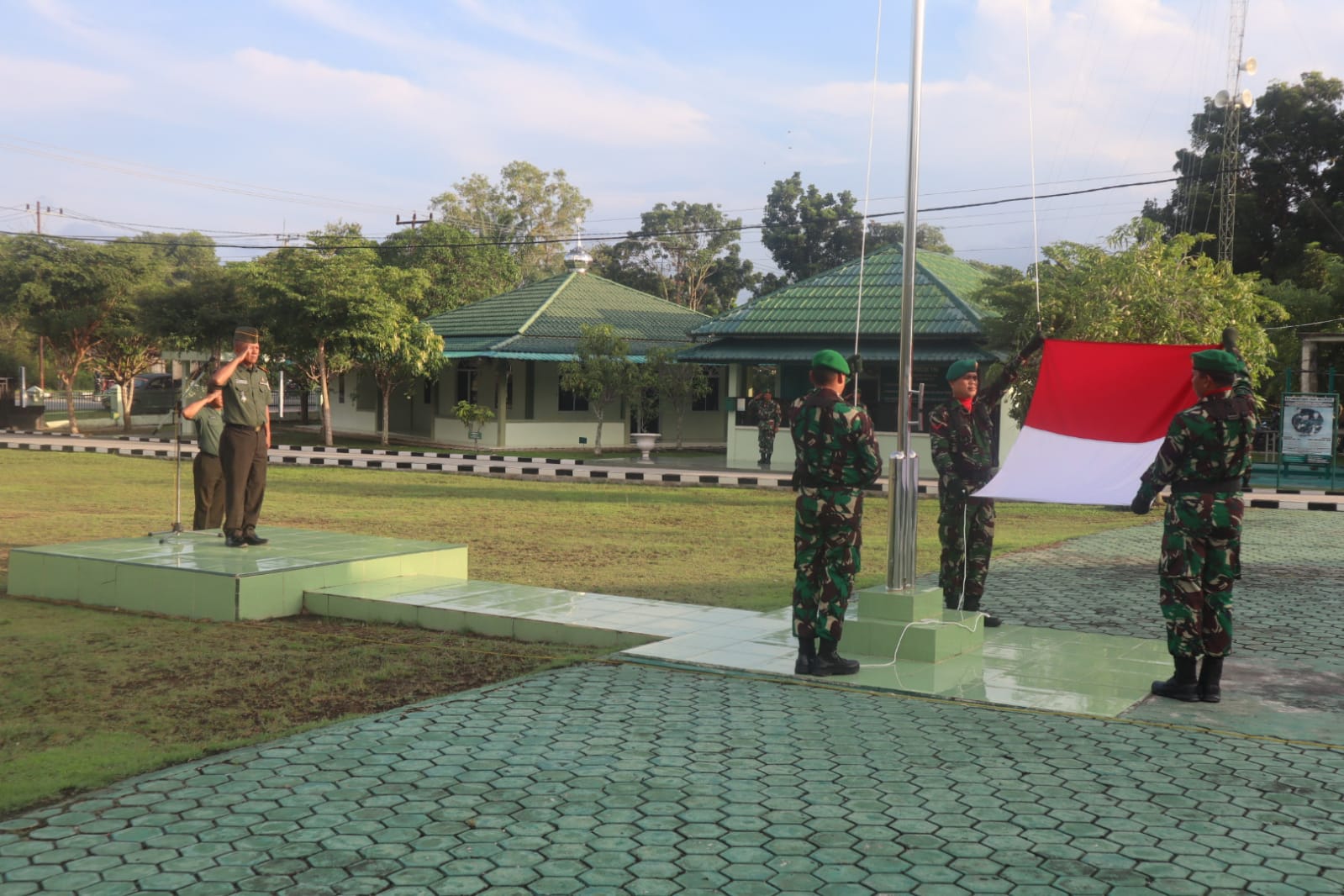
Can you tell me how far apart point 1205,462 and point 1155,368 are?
2.09 meters

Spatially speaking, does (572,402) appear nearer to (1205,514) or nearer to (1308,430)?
(1308,430)

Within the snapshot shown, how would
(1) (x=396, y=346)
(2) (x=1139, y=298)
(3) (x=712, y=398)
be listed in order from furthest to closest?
1. (3) (x=712, y=398)
2. (1) (x=396, y=346)
3. (2) (x=1139, y=298)

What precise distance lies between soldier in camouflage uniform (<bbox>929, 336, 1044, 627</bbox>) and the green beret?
1811 mm

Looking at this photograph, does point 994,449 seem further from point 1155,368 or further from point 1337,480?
point 1337,480

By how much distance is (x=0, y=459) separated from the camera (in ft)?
78.7

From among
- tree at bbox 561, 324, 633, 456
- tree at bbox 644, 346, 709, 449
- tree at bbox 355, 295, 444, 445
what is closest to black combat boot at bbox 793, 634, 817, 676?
tree at bbox 644, 346, 709, 449

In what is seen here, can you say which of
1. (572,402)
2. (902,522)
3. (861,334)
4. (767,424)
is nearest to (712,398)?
(572,402)

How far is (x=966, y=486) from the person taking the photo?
7875 mm

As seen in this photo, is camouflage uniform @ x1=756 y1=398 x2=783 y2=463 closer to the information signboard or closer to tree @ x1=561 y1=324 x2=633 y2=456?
tree @ x1=561 y1=324 x2=633 y2=456

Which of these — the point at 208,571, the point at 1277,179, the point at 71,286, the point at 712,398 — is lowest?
the point at 208,571

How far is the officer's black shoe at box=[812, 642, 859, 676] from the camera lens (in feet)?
20.7

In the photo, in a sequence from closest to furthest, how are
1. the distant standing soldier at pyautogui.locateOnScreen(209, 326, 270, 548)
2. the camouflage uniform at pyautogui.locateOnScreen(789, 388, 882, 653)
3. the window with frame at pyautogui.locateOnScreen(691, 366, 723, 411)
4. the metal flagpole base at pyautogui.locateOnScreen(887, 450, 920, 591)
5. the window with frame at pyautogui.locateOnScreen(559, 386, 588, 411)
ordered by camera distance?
1. the camouflage uniform at pyautogui.locateOnScreen(789, 388, 882, 653)
2. the metal flagpole base at pyautogui.locateOnScreen(887, 450, 920, 591)
3. the distant standing soldier at pyautogui.locateOnScreen(209, 326, 270, 548)
4. the window with frame at pyautogui.locateOnScreen(559, 386, 588, 411)
5. the window with frame at pyautogui.locateOnScreen(691, 366, 723, 411)

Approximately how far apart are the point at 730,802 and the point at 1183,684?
302 cm

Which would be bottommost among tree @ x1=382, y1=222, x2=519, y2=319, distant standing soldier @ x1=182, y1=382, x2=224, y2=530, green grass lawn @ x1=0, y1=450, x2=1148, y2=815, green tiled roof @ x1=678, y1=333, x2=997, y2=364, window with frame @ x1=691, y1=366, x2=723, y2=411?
green grass lawn @ x1=0, y1=450, x2=1148, y2=815
